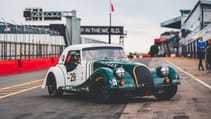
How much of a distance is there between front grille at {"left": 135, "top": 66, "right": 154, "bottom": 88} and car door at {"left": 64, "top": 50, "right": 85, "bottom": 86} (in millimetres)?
1556

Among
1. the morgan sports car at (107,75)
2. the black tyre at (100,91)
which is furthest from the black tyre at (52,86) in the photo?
the black tyre at (100,91)

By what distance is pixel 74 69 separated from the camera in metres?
13.4

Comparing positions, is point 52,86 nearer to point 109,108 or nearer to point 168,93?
point 168,93

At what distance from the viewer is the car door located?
12962 millimetres

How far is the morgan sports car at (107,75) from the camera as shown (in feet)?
38.1

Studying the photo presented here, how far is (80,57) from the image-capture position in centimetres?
1334

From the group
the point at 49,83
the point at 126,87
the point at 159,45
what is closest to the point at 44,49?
the point at 49,83

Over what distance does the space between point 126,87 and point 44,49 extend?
42.4m

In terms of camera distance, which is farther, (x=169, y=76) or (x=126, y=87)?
(x=169, y=76)

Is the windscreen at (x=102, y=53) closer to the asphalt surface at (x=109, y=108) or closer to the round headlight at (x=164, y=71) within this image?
the asphalt surface at (x=109, y=108)

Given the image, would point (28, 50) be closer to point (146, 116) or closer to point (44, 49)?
point (44, 49)

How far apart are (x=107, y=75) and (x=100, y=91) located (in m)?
0.49

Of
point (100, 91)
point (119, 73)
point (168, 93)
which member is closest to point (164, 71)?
point (168, 93)

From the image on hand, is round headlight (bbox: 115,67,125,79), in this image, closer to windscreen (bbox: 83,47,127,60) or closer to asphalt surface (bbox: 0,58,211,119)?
asphalt surface (bbox: 0,58,211,119)
